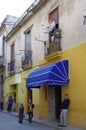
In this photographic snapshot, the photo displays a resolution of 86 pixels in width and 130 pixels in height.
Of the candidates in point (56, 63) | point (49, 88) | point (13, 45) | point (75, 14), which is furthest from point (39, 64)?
point (13, 45)

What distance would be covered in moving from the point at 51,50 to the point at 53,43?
1.82 ft

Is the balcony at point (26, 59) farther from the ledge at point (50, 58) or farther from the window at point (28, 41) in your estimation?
the ledge at point (50, 58)

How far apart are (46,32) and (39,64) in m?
2.59

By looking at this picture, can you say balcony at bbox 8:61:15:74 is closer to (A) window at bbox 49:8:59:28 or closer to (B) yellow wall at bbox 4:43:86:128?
(A) window at bbox 49:8:59:28

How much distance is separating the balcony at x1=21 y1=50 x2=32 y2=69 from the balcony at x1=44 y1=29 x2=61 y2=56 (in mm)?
3712

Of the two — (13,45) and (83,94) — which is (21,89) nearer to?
(13,45)

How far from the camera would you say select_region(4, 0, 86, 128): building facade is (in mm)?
17484

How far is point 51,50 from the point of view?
21297mm

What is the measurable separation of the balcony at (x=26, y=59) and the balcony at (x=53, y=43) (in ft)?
12.2

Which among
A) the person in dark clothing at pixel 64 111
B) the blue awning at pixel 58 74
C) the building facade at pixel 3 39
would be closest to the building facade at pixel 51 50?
the blue awning at pixel 58 74

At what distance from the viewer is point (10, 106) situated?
99.6 ft

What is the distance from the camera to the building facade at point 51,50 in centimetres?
1748

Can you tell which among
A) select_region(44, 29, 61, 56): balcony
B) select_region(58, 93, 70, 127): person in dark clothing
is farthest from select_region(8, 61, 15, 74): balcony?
select_region(58, 93, 70, 127): person in dark clothing

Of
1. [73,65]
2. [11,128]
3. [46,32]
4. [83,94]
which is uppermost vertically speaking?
[46,32]
